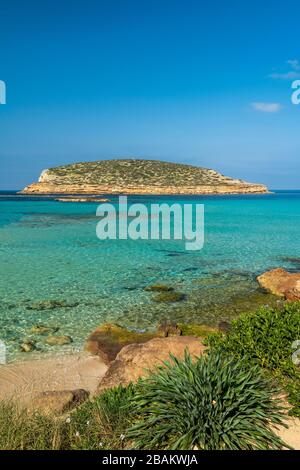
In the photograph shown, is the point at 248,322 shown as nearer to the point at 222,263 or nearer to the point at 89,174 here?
the point at 222,263

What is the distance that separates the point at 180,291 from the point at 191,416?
10803 millimetres

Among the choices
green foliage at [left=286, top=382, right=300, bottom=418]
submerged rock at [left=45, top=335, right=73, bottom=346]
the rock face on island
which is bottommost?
submerged rock at [left=45, top=335, right=73, bottom=346]

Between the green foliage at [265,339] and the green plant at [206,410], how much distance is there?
1.93ft

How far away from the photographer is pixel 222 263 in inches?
827

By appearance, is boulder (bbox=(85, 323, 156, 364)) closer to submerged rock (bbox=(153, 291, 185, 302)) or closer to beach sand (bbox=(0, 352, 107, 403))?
beach sand (bbox=(0, 352, 107, 403))

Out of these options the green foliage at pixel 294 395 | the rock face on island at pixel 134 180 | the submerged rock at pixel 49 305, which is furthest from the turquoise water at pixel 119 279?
the rock face on island at pixel 134 180

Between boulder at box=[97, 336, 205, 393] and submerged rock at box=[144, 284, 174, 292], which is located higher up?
boulder at box=[97, 336, 205, 393]

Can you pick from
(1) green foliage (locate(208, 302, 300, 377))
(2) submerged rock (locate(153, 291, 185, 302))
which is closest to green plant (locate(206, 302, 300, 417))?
(1) green foliage (locate(208, 302, 300, 377))

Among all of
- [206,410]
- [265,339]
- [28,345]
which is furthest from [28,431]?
[28,345]

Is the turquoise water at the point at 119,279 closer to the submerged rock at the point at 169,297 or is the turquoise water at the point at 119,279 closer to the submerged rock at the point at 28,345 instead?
the submerged rock at the point at 28,345

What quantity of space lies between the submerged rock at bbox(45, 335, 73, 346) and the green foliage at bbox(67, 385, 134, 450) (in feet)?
16.2

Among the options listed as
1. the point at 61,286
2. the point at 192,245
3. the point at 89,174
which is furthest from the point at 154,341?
the point at 89,174

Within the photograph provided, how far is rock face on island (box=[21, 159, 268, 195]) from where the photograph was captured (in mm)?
115000

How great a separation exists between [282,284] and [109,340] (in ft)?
27.9
